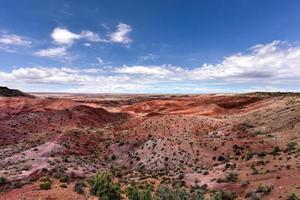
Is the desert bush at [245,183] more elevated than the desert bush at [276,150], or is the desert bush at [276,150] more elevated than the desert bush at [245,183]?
the desert bush at [276,150]

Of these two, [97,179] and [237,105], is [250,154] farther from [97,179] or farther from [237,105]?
[237,105]

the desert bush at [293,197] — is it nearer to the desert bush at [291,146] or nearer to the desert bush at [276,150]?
the desert bush at [276,150]

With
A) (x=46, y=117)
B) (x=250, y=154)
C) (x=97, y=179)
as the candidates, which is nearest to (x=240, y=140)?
(x=250, y=154)

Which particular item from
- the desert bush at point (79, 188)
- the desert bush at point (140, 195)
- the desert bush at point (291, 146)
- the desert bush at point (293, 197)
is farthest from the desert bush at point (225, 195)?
the desert bush at point (291, 146)

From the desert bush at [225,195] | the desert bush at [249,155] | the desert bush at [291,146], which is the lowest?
the desert bush at [225,195]

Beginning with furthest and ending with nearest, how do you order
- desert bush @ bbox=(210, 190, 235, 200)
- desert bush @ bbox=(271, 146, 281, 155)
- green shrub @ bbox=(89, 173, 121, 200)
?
desert bush @ bbox=(271, 146, 281, 155) → desert bush @ bbox=(210, 190, 235, 200) → green shrub @ bbox=(89, 173, 121, 200)

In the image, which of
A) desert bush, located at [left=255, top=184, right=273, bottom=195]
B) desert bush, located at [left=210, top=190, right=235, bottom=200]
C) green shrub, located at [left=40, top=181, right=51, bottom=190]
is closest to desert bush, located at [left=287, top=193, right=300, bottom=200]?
desert bush, located at [left=255, top=184, right=273, bottom=195]

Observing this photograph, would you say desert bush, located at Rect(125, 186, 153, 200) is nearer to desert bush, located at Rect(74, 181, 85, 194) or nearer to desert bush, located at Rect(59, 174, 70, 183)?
desert bush, located at Rect(74, 181, 85, 194)

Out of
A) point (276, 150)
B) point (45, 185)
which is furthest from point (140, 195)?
point (276, 150)
